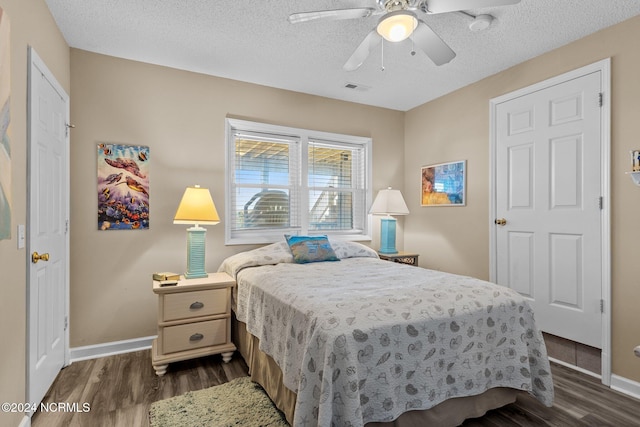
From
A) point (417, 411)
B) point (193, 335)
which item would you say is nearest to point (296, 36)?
point (193, 335)

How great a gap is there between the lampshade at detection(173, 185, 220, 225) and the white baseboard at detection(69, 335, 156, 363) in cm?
118

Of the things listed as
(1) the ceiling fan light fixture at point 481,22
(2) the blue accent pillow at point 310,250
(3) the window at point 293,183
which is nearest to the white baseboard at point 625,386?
(2) the blue accent pillow at point 310,250

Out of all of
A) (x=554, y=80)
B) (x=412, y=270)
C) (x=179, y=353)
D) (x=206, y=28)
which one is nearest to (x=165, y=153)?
(x=206, y=28)

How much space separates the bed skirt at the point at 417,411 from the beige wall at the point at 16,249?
1266 millimetres

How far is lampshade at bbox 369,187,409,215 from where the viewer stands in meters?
3.76

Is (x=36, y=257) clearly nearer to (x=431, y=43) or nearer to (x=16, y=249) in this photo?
(x=16, y=249)

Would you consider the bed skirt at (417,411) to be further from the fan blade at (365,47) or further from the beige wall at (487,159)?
the fan blade at (365,47)

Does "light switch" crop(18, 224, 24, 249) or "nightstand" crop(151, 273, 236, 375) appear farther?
"nightstand" crop(151, 273, 236, 375)

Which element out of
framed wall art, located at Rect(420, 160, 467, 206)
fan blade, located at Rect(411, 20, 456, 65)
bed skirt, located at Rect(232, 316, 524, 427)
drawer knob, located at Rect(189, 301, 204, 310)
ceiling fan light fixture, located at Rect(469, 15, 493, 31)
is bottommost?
bed skirt, located at Rect(232, 316, 524, 427)

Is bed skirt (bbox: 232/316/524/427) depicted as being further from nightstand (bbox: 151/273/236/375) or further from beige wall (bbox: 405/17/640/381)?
beige wall (bbox: 405/17/640/381)

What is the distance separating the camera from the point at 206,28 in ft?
8.04

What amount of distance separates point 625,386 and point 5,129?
13.0 ft

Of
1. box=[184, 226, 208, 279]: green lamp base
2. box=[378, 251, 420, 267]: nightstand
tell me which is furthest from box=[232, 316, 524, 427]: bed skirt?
box=[378, 251, 420, 267]: nightstand

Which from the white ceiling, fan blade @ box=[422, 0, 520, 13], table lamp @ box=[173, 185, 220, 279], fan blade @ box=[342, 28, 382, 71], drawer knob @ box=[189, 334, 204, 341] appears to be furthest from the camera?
table lamp @ box=[173, 185, 220, 279]
